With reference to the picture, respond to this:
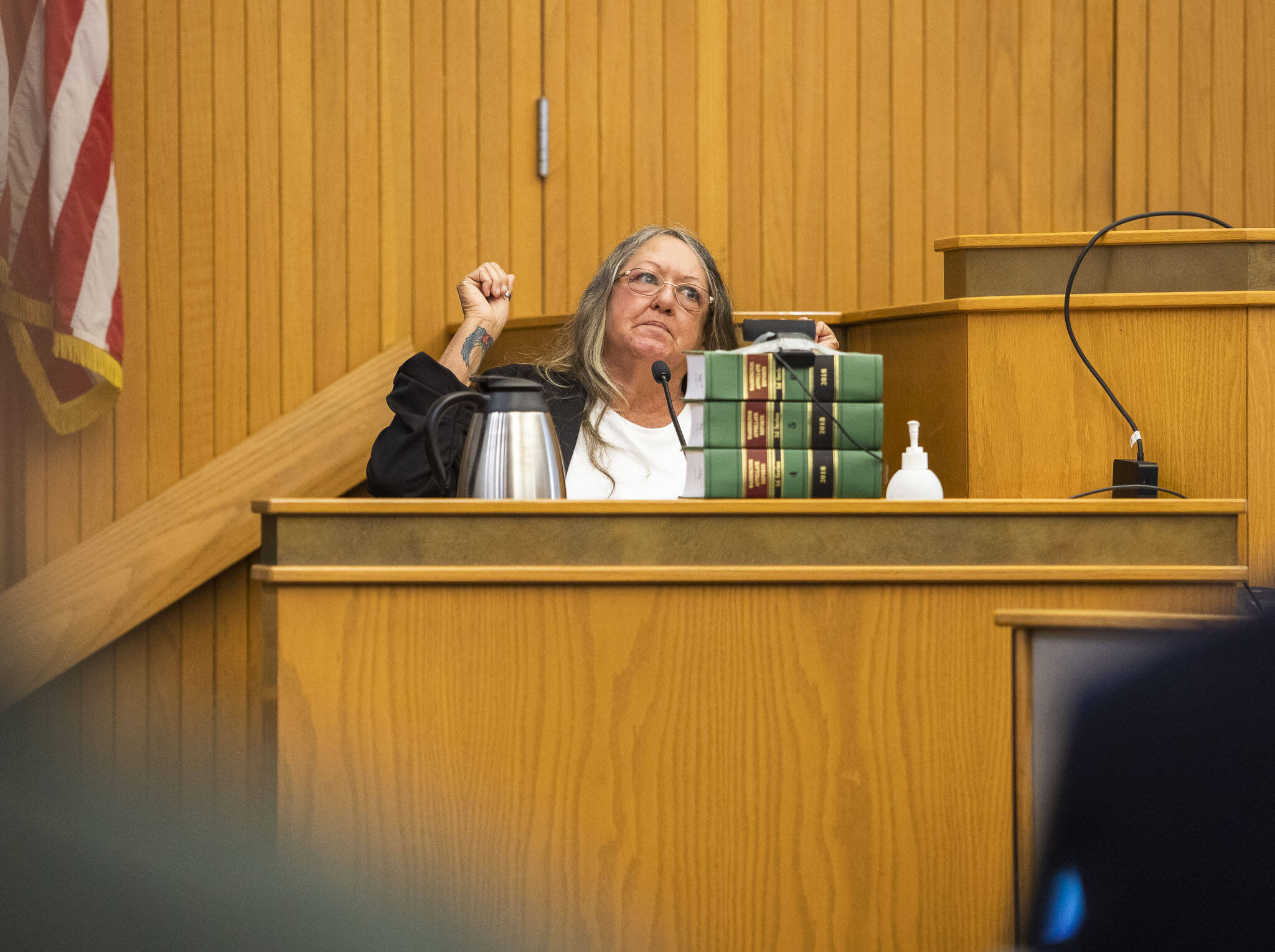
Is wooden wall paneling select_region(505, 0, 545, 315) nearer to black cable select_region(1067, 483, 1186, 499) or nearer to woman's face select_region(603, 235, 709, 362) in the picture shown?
woman's face select_region(603, 235, 709, 362)

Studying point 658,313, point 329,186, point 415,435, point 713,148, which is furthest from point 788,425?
point 329,186

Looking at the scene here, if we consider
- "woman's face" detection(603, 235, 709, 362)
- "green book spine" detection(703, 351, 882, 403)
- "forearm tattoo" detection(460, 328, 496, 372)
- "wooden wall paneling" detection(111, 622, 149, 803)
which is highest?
"woman's face" detection(603, 235, 709, 362)

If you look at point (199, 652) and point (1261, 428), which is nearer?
point (1261, 428)

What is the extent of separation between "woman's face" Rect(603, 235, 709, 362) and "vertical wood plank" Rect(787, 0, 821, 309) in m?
0.41

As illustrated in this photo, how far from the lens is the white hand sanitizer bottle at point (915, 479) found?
5.04ft

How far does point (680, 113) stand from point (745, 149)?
0.52ft

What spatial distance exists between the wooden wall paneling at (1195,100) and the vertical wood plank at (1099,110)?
0.34 feet

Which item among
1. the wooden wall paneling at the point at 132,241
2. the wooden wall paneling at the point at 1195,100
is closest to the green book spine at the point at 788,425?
the wooden wall paneling at the point at 132,241

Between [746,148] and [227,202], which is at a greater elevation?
[746,148]

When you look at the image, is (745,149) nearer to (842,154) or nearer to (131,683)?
(842,154)

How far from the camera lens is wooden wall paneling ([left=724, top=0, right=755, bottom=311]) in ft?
8.38

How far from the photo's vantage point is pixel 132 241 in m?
2.40

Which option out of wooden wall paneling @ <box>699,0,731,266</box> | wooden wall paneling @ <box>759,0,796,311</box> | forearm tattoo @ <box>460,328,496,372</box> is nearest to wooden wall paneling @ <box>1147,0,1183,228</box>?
wooden wall paneling @ <box>759,0,796,311</box>

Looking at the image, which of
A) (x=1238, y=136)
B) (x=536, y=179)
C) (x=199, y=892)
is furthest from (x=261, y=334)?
(x=199, y=892)
